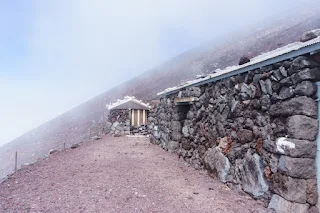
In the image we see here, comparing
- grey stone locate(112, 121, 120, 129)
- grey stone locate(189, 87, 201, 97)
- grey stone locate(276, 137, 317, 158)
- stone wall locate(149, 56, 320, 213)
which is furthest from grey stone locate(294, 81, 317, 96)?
grey stone locate(112, 121, 120, 129)

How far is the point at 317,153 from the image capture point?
146 inches

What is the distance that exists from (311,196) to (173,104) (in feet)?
20.8

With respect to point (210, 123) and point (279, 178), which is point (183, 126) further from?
point (279, 178)

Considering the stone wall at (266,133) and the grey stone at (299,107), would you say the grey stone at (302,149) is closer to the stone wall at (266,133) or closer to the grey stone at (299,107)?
the stone wall at (266,133)

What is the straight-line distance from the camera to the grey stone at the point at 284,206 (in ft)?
11.9

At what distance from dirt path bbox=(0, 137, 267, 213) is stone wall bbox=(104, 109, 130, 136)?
9.53 metres

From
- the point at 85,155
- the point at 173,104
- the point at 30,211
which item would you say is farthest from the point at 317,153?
the point at 85,155

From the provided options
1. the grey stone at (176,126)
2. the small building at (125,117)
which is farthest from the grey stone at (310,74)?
the small building at (125,117)

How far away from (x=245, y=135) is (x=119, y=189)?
3.02 m

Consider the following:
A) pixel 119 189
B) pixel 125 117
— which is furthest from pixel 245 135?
pixel 125 117

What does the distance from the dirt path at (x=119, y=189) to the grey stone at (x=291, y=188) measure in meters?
0.53

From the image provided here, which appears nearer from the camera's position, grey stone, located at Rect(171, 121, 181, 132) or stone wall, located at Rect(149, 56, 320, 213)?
stone wall, located at Rect(149, 56, 320, 213)

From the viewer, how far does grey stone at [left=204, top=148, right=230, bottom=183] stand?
568 cm

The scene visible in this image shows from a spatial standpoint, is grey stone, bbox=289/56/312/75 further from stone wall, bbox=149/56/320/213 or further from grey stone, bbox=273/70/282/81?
grey stone, bbox=273/70/282/81
